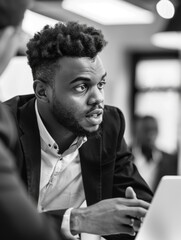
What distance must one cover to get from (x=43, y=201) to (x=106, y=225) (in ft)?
1.09

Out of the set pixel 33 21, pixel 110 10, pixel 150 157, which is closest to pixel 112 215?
pixel 150 157

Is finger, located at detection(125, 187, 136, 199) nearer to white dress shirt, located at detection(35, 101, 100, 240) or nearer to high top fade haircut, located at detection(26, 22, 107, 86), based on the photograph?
white dress shirt, located at detection(35, 101, 100, 240)

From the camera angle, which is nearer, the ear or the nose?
the nose

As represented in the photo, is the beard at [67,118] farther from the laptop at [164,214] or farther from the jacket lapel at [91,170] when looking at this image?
the laptop at [164,214]

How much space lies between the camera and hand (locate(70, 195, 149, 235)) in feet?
5.01

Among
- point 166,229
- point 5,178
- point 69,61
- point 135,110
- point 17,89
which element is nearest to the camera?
point 5,178

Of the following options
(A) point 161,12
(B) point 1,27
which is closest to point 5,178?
(B) point 1,27

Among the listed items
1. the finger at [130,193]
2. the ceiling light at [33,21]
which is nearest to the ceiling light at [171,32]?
the ceiling light at [33,21]

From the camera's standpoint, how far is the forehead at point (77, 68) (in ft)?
5.86

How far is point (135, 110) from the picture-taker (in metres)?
9.55

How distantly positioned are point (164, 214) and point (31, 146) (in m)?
0.54

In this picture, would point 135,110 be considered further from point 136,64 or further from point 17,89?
point 17,89

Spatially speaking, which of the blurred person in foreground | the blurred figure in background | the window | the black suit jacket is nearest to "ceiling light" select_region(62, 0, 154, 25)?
the blurred figure in background

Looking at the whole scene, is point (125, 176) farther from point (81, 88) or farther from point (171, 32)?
point (171, 32)
